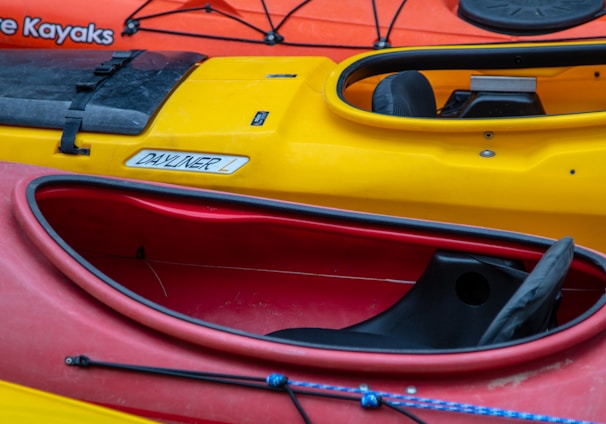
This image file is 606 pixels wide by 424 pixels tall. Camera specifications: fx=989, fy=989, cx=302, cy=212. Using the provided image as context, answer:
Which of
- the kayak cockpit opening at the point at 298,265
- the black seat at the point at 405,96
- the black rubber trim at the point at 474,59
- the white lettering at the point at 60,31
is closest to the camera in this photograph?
the kayak cockpit opening at the point at 298,265

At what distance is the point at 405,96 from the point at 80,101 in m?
0.96

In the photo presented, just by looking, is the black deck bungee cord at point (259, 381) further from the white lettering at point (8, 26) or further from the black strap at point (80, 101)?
the white lettering at point (8, 26)

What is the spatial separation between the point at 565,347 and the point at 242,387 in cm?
64

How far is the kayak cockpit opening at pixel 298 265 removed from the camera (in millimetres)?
2299

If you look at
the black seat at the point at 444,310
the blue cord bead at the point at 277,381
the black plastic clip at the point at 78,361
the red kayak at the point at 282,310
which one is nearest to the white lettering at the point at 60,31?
the red kayak at the point at 282,310

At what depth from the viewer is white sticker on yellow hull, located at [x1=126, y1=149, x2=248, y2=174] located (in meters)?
2.79

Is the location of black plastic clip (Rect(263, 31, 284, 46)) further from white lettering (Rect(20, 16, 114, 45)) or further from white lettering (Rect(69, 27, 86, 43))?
white lettering (Rect(69, 27, 86, 43))

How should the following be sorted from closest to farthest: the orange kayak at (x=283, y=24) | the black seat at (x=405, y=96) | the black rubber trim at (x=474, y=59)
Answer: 1. the black seat at (x=405, y=96)
2. the black rubber trim at (x=474, y=59)
3. the orange kayak at (x=283, y=24)

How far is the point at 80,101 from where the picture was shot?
9.58 feet

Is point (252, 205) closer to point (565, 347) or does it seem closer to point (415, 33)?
point (565, 347)

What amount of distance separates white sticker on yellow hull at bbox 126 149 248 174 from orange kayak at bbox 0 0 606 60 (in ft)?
2.94

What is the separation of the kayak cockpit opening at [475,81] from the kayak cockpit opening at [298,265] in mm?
455

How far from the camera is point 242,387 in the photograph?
1.95 m

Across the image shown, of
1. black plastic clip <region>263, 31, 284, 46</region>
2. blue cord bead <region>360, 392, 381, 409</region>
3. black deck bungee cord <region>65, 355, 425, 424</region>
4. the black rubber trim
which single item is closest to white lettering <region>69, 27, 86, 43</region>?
black plastic clip <region>263, 31, 284, 46</region>
